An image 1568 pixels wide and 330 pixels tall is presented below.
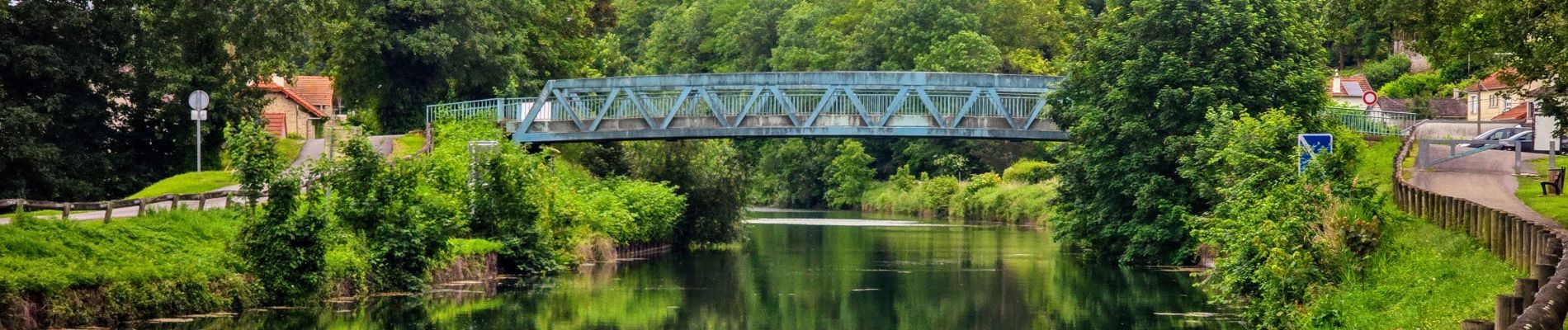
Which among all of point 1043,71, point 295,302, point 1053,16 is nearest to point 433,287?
point 295,302

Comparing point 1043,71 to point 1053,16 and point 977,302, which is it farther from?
point 977,302

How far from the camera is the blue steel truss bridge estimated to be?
189ft

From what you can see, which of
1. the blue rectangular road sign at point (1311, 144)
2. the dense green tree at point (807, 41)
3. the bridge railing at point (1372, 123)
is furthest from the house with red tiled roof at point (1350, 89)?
the blue rectangular road sign at point (1311, 144)

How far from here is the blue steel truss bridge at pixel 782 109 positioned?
5762cm

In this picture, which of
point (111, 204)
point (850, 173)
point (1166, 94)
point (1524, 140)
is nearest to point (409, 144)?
point (1166, 94)

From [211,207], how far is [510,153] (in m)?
9.90

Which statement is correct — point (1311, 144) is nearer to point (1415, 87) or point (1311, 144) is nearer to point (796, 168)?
point (1415, 87)

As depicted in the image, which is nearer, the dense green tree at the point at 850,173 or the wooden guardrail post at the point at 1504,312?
the wooden guardrail post at the point at 1504,312

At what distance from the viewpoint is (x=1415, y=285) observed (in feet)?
85.9

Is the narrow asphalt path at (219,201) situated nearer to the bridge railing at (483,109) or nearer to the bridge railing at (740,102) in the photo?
the bridge railing at (483,109)

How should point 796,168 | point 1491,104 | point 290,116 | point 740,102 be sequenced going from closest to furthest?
point 740,102 → point 290,116 → point 1491,104 → point 796,168

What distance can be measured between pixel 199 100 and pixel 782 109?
17.8 m

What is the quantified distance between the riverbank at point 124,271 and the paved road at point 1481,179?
2234 cm

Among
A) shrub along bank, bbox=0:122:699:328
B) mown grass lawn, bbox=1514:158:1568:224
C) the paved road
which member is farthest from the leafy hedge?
shrub along bank, bbox=0:122:699:328
